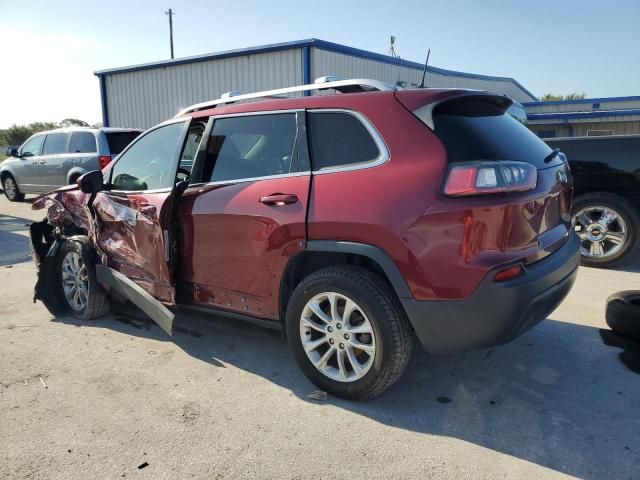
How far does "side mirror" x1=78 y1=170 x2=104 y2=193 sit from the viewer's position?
4.34 metres

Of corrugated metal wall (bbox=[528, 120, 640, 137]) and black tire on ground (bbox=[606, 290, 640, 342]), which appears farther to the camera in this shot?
corrugated metal wall (bbox=[528, 120, 640, 137])

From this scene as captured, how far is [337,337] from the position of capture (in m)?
Result: 3.05

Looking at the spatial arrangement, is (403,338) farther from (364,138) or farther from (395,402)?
(364,138)

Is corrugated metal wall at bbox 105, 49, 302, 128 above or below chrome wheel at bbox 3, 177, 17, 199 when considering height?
above

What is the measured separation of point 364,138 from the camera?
9.75 feet

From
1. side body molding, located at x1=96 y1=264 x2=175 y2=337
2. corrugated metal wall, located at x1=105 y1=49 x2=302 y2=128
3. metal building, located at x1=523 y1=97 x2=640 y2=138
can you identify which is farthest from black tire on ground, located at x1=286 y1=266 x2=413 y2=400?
metal building, located at x1=523 y1=97 x2=640 y2=138

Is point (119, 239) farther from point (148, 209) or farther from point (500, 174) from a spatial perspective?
point (500, 174)

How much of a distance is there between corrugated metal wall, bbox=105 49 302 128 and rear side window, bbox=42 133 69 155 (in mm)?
5618

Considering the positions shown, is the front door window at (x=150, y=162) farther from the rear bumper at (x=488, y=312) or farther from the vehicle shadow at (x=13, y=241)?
the vehicle shadow at (x=13, y=241)

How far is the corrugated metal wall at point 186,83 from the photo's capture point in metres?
14.8

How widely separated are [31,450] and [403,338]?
2.09 metres

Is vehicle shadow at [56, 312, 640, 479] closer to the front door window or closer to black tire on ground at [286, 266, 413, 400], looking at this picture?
black tire on ground at [286, 266, 413, 400]

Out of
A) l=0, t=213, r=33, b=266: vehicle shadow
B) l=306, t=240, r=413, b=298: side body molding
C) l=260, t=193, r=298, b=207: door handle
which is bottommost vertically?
l=0, t=213, r=33, b=266: vehicle shadow

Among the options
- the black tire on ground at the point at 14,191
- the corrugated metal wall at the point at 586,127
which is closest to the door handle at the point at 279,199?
the black tire on ground at the point at 14,191
